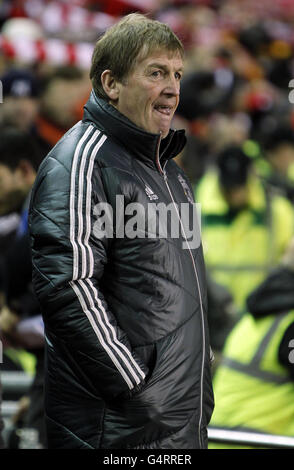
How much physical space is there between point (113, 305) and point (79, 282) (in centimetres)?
17

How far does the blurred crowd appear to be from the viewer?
14.4 ft

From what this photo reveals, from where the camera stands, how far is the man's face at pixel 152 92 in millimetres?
2865

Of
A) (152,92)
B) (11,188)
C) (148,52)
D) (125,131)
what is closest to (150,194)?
(125,131)

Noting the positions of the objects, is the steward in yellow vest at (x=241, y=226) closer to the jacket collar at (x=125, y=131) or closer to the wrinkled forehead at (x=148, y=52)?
the jacket collar at (x=125, y=131)

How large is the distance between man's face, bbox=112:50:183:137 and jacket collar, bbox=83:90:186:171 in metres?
0.04

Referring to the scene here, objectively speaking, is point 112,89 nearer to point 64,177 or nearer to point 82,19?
point 64,177

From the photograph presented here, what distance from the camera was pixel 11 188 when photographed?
15.9 ft

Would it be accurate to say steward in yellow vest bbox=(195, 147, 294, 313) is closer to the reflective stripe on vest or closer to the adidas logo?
the reflective stripe on vest

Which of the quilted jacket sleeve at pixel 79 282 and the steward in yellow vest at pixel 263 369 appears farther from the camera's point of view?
the steward in yellow vest at pixel 263 369

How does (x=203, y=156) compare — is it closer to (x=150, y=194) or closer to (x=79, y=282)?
(x=150, y=194)

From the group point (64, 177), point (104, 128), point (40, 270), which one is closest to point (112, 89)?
point (104, 128)

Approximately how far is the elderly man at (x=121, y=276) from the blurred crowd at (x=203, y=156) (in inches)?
15.3

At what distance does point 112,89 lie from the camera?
9.59ft

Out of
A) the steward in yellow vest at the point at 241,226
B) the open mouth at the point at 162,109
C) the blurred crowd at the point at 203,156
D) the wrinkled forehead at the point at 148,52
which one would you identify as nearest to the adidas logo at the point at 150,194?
the open mouth at the point at 162,109
